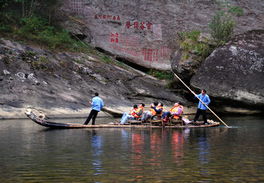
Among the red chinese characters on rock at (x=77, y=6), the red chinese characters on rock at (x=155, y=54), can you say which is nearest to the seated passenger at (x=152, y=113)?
the red chinese characters on rock at (x=155, y=54)

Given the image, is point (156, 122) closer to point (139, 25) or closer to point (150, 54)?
point (150, 54)

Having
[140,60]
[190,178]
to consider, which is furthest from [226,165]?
[140,60]

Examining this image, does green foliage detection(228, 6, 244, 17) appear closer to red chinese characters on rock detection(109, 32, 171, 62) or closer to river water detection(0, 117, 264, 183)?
red chinese characters on rock detection(109, 32, 171, 62)

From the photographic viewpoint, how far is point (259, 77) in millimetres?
29438

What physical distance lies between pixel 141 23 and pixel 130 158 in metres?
28.3

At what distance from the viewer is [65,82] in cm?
3092

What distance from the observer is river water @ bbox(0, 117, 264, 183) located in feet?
29.8

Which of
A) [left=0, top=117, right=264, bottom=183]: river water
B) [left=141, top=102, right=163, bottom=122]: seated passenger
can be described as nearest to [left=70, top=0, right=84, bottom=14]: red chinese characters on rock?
[left=141, top=102, right=163, bottom=122]: seated passenger

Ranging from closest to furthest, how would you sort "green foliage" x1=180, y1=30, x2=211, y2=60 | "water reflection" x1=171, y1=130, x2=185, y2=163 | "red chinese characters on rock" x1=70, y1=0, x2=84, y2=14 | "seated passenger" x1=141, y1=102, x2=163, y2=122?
1. "water reflection" x1=171, y1=130, x2=185, y2=163
2. "seated passenger" x1=141, y1=102, x2=163, y2=122
3. "green foliage" x1=180, y1=30, x2=211, y2=60
4. "red chinese characters on rock" x1=70, y1=0, x2=84, y2=14

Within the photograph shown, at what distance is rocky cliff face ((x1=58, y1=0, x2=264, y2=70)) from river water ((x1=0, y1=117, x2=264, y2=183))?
2186 cm

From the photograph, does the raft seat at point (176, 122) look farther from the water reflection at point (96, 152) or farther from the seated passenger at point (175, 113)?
the water reflection at point (96, 152)

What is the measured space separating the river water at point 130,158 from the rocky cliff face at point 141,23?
71.7 ft

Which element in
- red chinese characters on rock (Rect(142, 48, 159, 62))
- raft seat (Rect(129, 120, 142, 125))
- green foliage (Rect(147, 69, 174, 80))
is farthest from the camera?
red chinese characters on rock (Rect(142, 48, 159, 62))

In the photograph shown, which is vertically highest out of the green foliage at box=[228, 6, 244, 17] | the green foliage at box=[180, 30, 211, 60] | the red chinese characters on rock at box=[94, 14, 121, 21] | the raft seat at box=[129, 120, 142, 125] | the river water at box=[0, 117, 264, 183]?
the green foliage at box=[228, 6, 244, 17]
